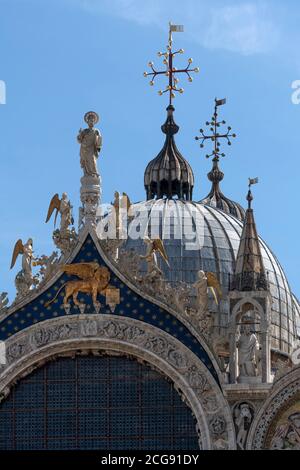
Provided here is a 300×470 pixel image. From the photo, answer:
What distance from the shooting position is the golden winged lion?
44.5 metres

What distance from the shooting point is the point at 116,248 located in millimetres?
44938

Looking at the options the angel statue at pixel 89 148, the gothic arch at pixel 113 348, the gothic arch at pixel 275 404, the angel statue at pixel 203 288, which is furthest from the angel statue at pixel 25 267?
the gothic arch at pixel 275 404

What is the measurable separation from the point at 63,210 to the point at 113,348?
259 cm

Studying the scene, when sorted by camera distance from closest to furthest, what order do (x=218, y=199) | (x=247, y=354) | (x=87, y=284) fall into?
1. (x=247, y=354)
2. (x=87, y=284)
3. (x=218, y=199)

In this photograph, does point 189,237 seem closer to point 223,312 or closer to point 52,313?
point 223,312

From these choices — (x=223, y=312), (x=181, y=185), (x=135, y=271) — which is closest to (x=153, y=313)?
(x=135, y=271)

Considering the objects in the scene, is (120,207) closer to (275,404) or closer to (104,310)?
(104,310)

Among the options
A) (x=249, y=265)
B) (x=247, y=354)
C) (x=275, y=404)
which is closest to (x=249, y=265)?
(x=249, y=265)

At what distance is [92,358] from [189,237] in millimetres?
8150

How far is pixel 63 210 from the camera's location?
149 feet

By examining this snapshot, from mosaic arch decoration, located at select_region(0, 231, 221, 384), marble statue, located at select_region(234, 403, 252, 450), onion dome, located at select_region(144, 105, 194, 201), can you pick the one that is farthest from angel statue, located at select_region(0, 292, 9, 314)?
onion dome, located at select_region(144, 105, 194, 201)

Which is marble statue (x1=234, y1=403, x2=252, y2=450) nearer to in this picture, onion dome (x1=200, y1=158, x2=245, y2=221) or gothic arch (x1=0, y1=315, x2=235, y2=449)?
gothic arch (x1=0, y1=315, x2=235, y2=449)

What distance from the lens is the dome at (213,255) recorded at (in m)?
51.8

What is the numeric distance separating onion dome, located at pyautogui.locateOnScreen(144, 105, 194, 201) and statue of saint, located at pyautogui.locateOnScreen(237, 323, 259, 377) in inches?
396
